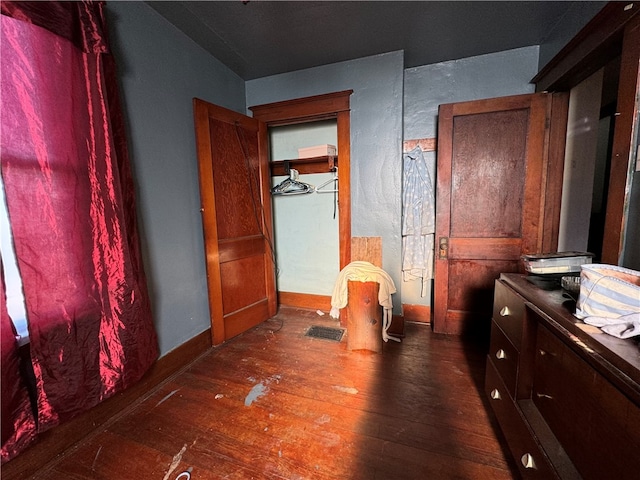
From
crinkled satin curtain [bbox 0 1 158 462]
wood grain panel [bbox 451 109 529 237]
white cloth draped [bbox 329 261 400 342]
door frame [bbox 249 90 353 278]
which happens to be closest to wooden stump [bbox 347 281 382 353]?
white cloth draped [bbox 329 261 400 342]

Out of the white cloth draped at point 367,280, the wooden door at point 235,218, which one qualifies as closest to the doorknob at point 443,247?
the white cloth draped at point 367,280

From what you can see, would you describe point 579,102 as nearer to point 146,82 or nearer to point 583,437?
point 583,437

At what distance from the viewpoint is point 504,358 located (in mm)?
1297

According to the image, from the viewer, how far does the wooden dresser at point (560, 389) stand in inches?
25.2

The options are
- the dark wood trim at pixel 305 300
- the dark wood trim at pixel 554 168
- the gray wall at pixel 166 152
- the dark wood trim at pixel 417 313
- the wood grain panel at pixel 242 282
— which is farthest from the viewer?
the dark wood trim at pixel 305 300

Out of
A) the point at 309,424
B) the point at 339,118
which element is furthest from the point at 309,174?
Answer: the point at 309,424

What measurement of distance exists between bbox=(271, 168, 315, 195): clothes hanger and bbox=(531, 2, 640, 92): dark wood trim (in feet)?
7.32

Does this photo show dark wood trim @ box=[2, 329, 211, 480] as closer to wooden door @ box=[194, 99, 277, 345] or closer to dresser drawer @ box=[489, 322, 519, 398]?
wooden door @ box=[194, 99, 277, 345]

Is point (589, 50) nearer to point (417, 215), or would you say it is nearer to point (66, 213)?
point (417, 215)

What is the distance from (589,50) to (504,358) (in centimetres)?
190

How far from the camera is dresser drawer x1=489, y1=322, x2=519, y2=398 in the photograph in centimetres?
119

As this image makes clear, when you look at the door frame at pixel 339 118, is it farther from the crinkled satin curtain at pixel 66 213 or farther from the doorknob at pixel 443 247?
the crinkled satin curtain at pixel 66 213

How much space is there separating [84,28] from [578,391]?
2.60 metres

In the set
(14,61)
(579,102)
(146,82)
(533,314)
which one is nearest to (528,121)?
(579,102)
